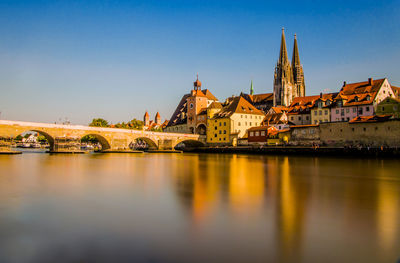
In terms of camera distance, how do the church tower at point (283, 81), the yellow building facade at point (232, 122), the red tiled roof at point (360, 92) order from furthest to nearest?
the church tower at point (283, 81)
the yellow building facade at point (232, 122)
the red tiled roof at point (360, 92)

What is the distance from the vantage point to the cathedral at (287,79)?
3783 inches

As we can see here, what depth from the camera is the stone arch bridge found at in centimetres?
4057

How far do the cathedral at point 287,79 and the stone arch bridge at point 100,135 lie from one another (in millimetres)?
35222

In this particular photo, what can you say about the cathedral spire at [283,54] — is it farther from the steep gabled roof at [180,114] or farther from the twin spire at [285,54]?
the steep gabled roof at [180,114]

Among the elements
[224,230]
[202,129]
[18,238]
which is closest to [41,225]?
[18,238]

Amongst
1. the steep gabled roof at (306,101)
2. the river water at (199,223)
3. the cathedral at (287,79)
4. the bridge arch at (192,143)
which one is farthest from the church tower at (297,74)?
the river water at (199,223)

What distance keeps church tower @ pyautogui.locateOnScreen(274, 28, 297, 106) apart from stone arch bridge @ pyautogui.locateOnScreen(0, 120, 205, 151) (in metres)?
34.7

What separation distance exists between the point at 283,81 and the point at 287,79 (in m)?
1.83

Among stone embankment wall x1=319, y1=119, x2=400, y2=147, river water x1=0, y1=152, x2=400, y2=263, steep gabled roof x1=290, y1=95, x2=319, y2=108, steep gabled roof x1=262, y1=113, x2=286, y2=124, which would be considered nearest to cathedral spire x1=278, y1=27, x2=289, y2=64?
steep gabled roof x1=290, y1=95, x2=319, y2=108

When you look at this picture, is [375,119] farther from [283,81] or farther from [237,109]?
[283,81]

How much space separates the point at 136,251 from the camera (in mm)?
7172

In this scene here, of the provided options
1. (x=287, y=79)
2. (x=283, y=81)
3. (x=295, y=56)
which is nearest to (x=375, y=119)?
(x=283, y=81)

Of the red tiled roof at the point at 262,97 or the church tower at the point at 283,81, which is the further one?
the red tiled roof at the point at 262,97

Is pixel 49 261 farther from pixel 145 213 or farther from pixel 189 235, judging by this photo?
pixel 145 213
